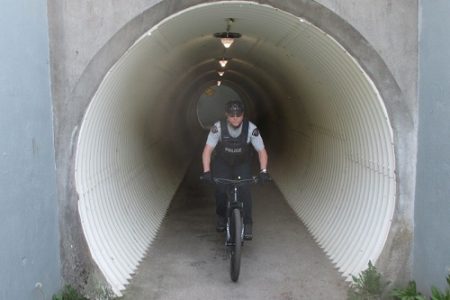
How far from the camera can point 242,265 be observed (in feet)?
23.7

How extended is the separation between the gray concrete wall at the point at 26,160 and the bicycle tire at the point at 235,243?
1872 millimetres

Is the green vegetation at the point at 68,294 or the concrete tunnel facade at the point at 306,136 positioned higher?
the concrete tunnel facade at the point at 306,136

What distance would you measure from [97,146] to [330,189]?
3.73 meters

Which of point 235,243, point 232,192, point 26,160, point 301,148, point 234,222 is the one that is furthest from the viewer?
point 301,148

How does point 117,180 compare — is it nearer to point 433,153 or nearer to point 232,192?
point 232,192

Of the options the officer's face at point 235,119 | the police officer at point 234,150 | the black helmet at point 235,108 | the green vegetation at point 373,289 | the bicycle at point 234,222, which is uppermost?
the black helmet at point 235,108

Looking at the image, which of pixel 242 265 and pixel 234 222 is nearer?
pixel 234 222

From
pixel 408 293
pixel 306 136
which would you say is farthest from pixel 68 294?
pixel 306 136

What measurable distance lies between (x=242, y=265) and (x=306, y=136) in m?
4.78

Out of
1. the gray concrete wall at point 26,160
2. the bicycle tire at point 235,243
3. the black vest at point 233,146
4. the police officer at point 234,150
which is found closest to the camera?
the gray concrete wall at point 26,160

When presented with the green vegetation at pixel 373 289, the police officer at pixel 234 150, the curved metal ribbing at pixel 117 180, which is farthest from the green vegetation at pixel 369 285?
the curved metal ribbing at pixel 117 180

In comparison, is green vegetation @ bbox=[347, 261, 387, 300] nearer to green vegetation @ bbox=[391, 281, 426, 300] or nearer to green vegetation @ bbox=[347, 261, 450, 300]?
green vegetation @ bbox=[347, 261, 450, 300]

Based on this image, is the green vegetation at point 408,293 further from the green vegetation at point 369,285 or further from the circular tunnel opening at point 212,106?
the circular tunnel opening at point 212,106

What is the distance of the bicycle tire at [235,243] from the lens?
6320mm
